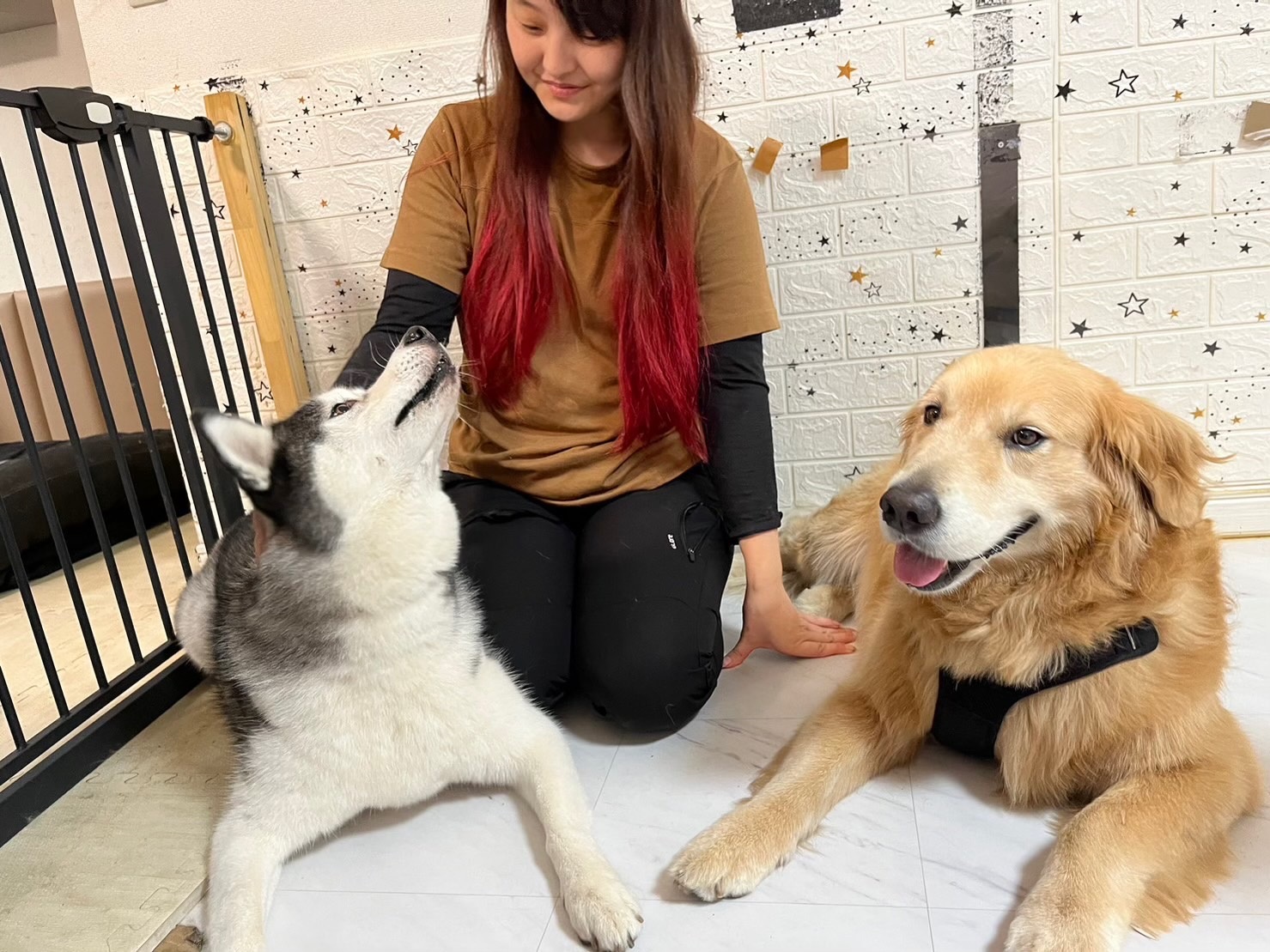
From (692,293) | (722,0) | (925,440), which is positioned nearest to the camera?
(925,440)

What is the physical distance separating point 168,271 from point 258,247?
259 mm

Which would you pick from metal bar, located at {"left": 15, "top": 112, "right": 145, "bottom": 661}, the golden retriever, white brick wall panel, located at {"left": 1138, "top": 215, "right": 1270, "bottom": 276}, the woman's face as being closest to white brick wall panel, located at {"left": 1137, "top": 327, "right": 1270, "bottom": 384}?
white brick wall panel, located at {"left": 1138, "top": 215, "right": 1270, "bottom": 276}

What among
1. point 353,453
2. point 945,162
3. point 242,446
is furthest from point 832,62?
point 242,446

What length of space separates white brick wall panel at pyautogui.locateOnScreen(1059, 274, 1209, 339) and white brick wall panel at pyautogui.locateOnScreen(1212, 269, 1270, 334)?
3 centimetres

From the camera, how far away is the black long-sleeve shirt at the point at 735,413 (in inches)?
62.7

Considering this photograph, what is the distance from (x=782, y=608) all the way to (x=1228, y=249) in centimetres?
149

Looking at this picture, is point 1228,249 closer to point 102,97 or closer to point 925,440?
point 925,440

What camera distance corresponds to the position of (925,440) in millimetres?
1188

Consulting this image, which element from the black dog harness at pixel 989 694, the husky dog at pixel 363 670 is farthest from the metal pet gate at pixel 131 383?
the black dog harness at pixel 989 694

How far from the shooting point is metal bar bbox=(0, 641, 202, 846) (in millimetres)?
1498

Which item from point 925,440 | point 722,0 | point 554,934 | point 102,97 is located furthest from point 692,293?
point 102,97

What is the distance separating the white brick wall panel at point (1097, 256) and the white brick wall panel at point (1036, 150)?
18cm

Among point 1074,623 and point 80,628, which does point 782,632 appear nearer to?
point 1074,623

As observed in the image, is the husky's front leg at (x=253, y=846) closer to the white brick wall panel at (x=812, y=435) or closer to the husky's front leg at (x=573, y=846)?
the husky's front leg at (x=573, y=846)
